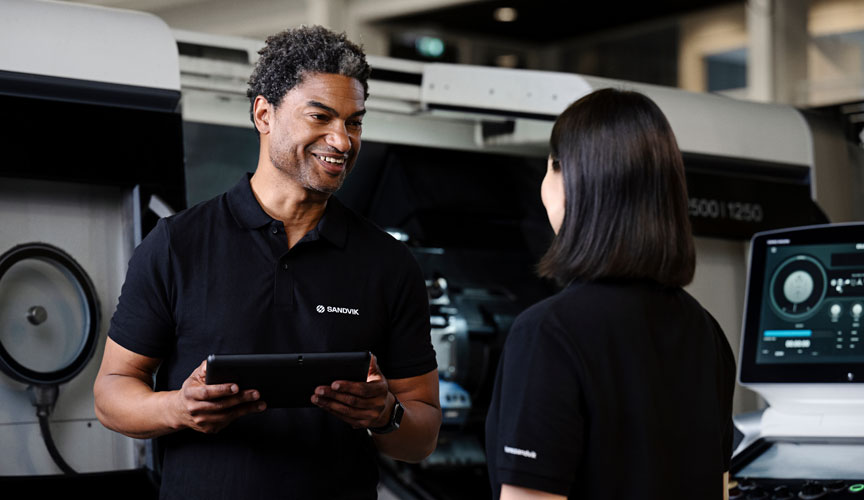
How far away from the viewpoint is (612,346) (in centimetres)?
134

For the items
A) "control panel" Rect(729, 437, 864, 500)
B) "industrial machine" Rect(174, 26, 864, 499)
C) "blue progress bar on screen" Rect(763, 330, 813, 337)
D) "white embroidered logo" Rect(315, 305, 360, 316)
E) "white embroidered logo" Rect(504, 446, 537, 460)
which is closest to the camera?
"white embroidered logo" Rect(504, 446, 537, 460)

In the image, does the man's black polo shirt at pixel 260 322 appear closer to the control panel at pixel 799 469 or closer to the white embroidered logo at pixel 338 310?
the white embroidered logo at pixel 338 310

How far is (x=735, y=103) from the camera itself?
3.73 metres

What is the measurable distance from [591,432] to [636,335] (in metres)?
0.14

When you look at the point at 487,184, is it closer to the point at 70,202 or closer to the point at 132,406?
the point at 70,202

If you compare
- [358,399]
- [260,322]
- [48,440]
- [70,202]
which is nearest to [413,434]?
[358,399]

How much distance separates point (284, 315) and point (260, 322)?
0.14 ft

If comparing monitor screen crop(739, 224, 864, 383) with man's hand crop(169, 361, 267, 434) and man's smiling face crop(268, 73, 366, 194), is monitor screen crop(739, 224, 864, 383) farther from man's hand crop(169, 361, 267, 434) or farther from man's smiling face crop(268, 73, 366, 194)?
man's hand crop(169, 361, 267, 434)

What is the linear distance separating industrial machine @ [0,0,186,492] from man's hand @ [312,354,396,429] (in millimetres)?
844

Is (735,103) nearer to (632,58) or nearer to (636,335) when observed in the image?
(636,335)

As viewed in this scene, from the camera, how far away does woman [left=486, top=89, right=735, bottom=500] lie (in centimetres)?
131

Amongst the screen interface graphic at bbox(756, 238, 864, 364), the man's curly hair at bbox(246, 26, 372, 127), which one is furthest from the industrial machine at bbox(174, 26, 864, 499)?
the man's curly hair at bbox(246, 26, 372, 127)

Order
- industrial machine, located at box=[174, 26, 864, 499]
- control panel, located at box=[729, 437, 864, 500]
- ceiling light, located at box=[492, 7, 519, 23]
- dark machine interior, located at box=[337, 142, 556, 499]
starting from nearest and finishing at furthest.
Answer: control panel, located at box=[729, 437, 864, 500] → industrial machine, located at box=[174, 26, 864, 499] → dark machine interior, located at box=[337, 142, 556, 499] → ceiling light, located at box=[492, 7, 519, 23]

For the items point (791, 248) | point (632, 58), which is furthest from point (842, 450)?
point (632, 58)
